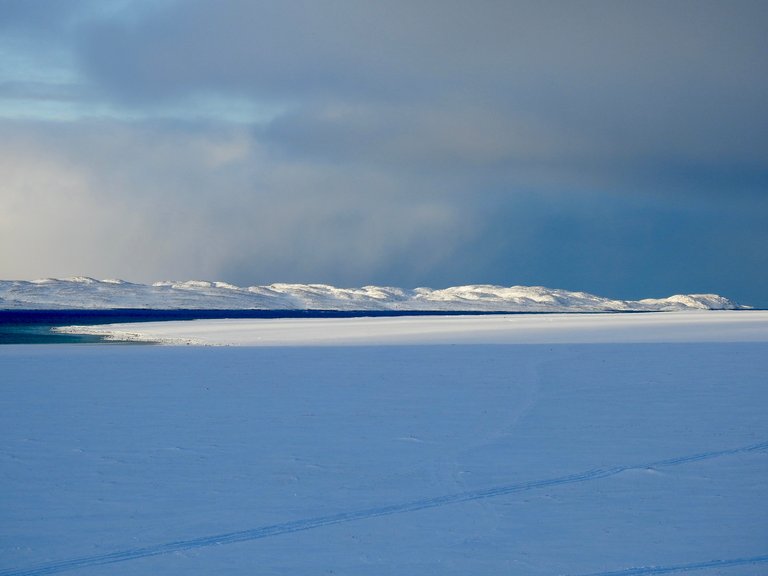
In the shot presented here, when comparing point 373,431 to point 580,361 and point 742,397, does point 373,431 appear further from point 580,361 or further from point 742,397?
point 580,361

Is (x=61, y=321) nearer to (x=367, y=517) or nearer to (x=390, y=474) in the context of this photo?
(x=390, y=474)

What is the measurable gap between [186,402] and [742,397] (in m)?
10.3

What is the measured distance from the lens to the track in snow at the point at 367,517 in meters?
7.25

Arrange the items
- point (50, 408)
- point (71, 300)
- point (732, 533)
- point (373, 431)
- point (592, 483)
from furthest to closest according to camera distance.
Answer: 1. point (71, 300)
2. point (50, 408)
3. point (373, 431)
4. point (592, 483)
5. point (732, 533)

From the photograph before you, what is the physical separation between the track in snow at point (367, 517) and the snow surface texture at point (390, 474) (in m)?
0.03

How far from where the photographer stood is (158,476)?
10422 mm

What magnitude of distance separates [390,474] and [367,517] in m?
1.77

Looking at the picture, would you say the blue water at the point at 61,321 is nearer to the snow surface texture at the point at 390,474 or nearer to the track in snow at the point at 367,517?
the snow surface texture at the point at 390,474

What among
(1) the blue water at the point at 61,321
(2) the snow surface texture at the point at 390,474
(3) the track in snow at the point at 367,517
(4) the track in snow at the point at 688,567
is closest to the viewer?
(4) the track in snow at the point at 688,567

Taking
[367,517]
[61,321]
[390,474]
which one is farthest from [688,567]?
[61,321]

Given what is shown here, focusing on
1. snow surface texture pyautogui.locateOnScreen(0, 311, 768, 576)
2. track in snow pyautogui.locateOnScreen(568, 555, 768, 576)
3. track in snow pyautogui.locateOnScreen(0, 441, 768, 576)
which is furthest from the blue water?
track in snow pyautogui.locateOnScreen(568, 555, 768, 576)

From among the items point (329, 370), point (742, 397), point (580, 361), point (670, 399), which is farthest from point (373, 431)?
point (580, 361)

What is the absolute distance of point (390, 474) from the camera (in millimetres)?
10438

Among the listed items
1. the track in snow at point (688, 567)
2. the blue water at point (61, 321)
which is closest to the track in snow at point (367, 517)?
the track in snow at point (688, 567)
